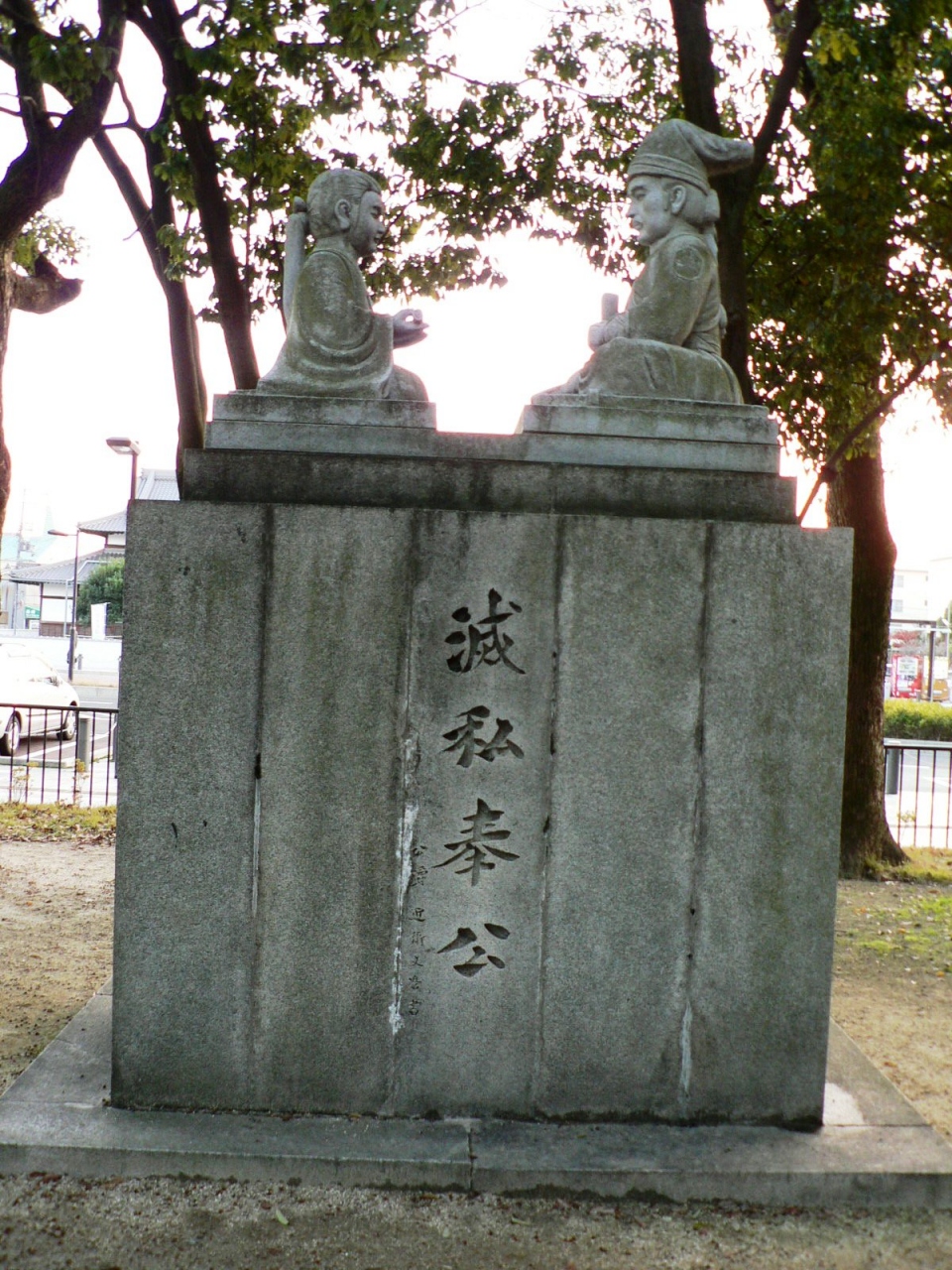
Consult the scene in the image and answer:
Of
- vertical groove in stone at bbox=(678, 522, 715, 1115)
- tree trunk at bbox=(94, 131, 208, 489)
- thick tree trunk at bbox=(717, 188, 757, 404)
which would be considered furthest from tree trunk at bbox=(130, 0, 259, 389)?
vertical groove in stone at bbox=(678, 522, 715, 1115)

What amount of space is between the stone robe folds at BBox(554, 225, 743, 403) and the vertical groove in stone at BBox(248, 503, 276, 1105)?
144 cm

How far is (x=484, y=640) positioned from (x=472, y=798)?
61cm

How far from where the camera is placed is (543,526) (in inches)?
169

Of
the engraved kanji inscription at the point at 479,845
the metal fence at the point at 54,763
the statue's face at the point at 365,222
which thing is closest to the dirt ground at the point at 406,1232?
the engraved kanji inscription at the point at 479,845

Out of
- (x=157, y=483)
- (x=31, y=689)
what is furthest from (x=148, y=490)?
(x=31, y=689)

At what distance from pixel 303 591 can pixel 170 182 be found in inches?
257

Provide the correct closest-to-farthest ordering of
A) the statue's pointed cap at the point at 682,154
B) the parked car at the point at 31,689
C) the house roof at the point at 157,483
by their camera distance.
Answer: the statue's pointed cap at the point at 682,154
the parked car at the point at 31,689
the house roof at the point at 157,483

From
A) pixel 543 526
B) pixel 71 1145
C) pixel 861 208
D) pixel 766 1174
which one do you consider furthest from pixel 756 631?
pixel 861 208

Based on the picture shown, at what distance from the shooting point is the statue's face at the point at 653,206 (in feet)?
15.7

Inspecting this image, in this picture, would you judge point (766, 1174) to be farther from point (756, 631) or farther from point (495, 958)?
point (756, 631)

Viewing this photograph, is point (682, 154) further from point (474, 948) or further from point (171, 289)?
point (171, 289)

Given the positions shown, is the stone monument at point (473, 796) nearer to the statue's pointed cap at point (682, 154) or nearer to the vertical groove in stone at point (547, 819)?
the vertical groove in stone at point (547, 819)

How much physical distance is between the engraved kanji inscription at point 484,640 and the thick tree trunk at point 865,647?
6775 millimetres

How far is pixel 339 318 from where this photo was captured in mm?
4648
